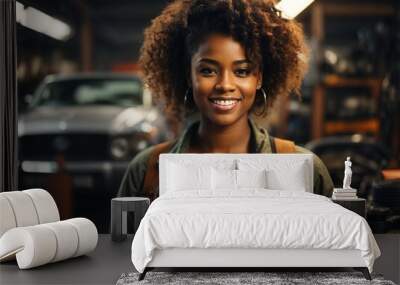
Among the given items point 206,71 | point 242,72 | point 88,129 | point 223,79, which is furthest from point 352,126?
point 88,129

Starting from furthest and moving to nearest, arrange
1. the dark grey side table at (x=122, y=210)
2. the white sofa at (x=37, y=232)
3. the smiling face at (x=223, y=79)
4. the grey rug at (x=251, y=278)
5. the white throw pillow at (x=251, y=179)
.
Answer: the smiling face at (x=223, y=79)
the dark grey side table at (x=122, y=210)
the white throw pillow at (x=251, y=179)
the white sofa at (x=37, y=232)
the grey rug at (x=251, y=278)

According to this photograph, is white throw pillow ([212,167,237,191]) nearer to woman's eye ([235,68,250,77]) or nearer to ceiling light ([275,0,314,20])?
woman's eye ([235,68,250,77])

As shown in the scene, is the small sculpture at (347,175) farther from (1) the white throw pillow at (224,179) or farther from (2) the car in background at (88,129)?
(2) the car in background at (88,129)

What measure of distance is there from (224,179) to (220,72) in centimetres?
110

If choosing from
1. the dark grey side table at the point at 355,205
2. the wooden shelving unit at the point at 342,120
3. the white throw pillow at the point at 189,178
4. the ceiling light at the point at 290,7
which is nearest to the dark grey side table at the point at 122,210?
the white throw pillow at the point at 189,178

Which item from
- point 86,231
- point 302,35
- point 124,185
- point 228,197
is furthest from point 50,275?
point 302,35

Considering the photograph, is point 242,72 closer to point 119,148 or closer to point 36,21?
point 119,148

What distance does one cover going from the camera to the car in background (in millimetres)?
6457

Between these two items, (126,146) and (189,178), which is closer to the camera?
(189,178)

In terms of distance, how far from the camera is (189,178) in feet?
19.1

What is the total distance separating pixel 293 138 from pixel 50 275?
2.71 m

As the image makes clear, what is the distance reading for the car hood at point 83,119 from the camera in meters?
6.45

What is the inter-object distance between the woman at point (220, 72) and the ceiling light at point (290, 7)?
5 cm

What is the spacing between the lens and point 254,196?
5.18 m
